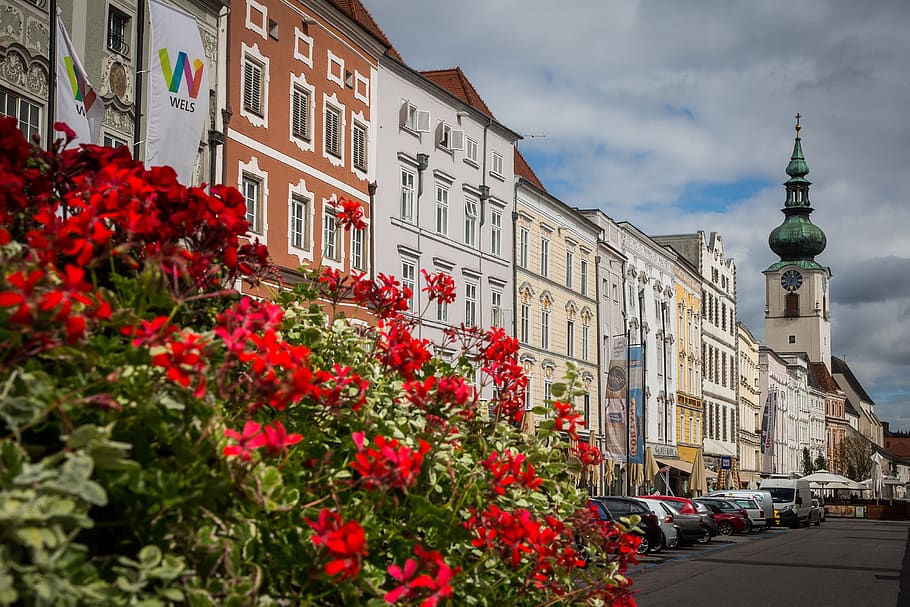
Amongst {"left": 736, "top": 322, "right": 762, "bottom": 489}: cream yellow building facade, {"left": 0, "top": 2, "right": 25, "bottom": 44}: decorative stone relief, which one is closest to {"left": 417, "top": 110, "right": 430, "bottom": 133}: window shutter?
{"left": 0, "top": 2, "right": 25, "bottom": 44}: decorative stone relief

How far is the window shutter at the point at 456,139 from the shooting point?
113 ft

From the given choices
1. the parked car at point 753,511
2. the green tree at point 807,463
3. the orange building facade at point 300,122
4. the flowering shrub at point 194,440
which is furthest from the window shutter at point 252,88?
the green tree at point 807,463

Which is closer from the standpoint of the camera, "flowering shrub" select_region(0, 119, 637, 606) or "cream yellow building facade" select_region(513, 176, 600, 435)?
"flowering shrub" select_region(0, 119, 637, 606)

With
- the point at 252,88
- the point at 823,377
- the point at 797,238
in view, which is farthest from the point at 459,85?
the point at 823,377

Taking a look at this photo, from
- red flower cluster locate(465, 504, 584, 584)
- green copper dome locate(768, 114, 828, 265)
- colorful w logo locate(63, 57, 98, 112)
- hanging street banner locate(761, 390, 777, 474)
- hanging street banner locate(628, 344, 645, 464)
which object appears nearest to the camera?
red flower cluster locate(465, 504, 584, 584)

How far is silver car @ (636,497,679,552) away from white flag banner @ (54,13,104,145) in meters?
18.0

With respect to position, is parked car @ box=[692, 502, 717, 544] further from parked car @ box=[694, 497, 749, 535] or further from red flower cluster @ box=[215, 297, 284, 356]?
red flower cluster @ box=[215, 297, 284, 356]

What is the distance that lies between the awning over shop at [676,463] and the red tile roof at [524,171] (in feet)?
67.3

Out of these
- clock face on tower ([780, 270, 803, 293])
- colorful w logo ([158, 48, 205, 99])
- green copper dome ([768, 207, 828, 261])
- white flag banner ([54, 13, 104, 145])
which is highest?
green copper dome ([768, 207, 828, 261])

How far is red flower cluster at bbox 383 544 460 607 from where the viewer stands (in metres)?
2.90

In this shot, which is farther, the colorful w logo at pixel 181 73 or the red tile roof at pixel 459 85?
the red tile roof at pixel 459 85

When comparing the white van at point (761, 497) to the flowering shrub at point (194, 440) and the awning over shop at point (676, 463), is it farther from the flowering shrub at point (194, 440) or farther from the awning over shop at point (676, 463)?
the flowering shrub at point (194, 440)

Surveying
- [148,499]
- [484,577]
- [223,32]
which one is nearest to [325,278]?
[484,577]

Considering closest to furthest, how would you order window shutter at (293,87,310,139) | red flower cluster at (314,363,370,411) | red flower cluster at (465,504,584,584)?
red flower cluster at (465,504,584,584) < red flower cluster at (314,363,370,411) < window shutter at (293,87,310,139)
